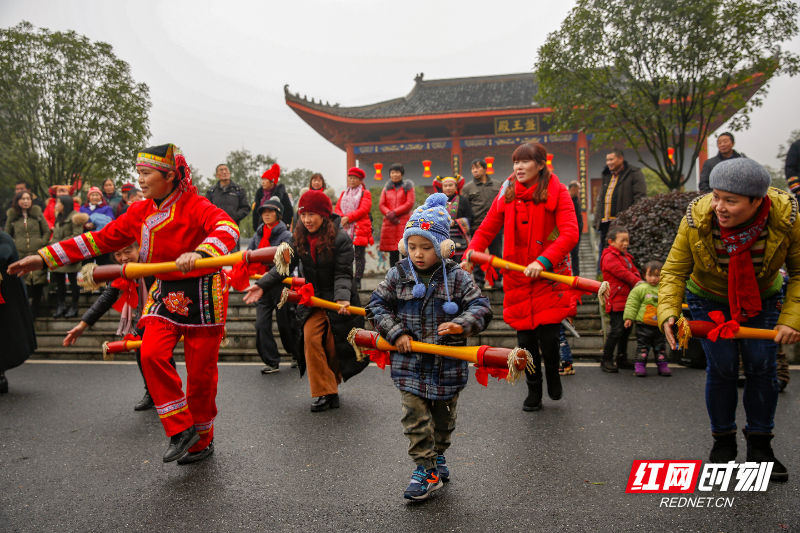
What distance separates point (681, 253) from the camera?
3.08 m

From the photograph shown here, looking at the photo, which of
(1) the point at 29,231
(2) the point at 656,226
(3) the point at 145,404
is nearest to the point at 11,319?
(3) the point at 145,404

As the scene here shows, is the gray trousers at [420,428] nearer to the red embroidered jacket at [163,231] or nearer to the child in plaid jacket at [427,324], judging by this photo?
the child in plaid jacket at [427,324]

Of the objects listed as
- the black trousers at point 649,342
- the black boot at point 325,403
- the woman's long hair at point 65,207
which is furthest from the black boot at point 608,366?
the woman's long hair at point 65,207

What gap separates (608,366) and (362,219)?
4.17 m

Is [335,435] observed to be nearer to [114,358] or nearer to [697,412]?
[697,412]

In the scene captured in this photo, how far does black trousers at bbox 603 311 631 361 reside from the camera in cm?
585

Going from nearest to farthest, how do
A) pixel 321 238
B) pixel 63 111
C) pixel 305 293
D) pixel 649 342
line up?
1. pixel 305 293
2. pixel 321 238
3. pixel 649 342
4. pixel 63 111

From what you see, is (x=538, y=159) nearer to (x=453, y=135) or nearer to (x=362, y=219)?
(x=362, y=219)

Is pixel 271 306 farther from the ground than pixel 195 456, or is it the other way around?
pixel 271 306

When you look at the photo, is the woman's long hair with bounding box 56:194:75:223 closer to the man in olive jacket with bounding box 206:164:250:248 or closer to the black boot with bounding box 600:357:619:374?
the man in olive jacket with bounding box 206:164:250:248

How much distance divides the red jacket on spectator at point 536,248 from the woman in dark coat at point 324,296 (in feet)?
3.88

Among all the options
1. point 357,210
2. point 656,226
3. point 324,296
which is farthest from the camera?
point 357,210

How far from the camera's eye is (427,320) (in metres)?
3.03

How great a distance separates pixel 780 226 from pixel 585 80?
9.09 m
